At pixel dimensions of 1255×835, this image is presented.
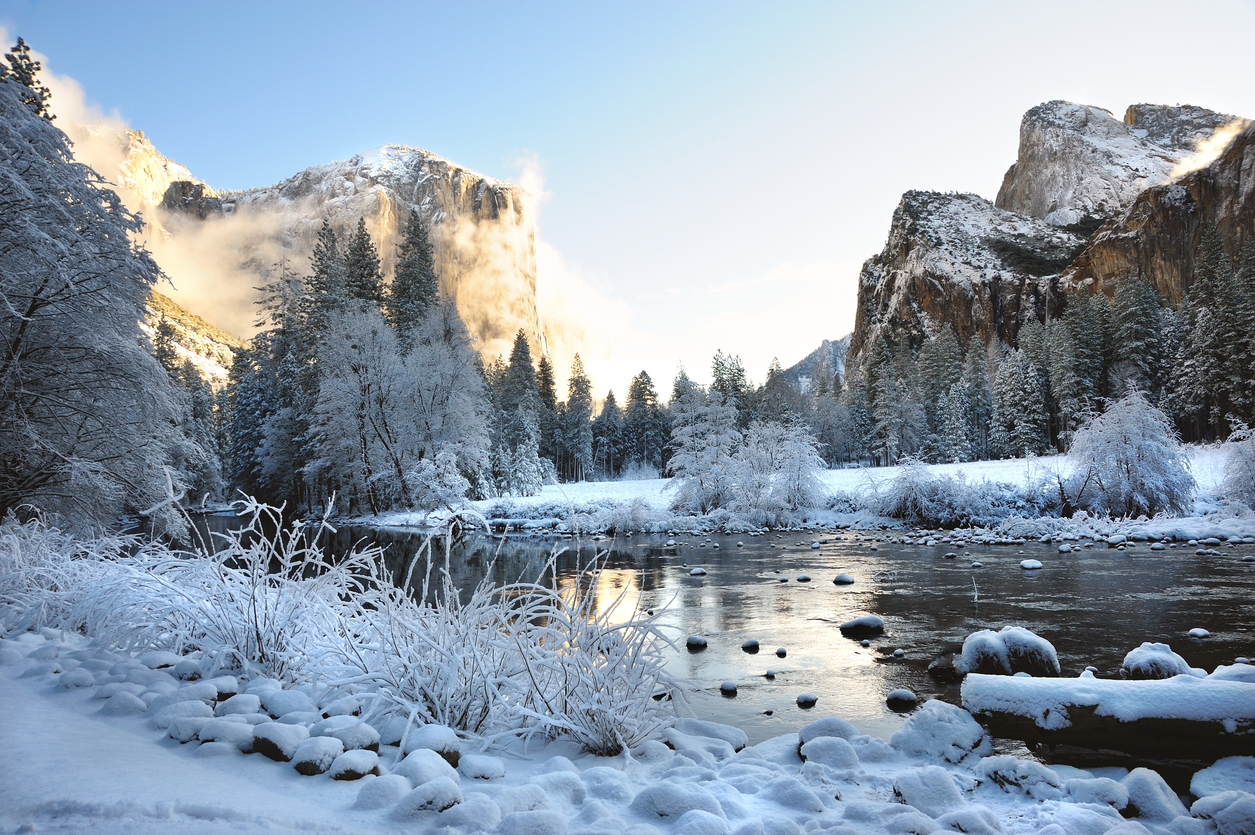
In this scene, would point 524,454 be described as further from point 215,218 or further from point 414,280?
point 215,218

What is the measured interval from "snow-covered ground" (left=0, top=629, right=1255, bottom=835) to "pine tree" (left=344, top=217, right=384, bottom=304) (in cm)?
3250

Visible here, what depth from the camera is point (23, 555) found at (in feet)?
18.0

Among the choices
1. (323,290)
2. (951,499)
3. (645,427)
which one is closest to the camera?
(951,499)

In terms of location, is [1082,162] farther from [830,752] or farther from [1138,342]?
[830,752]

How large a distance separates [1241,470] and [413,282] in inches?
1410

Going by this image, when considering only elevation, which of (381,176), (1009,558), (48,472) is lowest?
(1009,558)

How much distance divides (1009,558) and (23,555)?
16.0 metres

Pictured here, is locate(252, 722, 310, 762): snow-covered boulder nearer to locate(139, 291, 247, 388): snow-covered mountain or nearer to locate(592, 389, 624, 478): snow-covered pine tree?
locate(592, 389, 624, 478): snow-covered pine tree

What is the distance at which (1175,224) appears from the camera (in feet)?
281

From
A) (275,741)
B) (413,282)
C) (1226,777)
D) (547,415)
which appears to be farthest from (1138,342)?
(275,741)

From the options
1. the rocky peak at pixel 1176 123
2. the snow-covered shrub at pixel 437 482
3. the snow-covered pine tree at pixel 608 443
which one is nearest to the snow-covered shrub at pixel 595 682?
the snow-covered shrub at pixel 437 482

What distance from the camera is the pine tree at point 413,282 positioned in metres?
33.4

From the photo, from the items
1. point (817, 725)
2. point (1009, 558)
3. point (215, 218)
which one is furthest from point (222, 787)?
point (215, 218)

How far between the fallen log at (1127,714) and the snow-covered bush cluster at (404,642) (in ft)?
7.02
